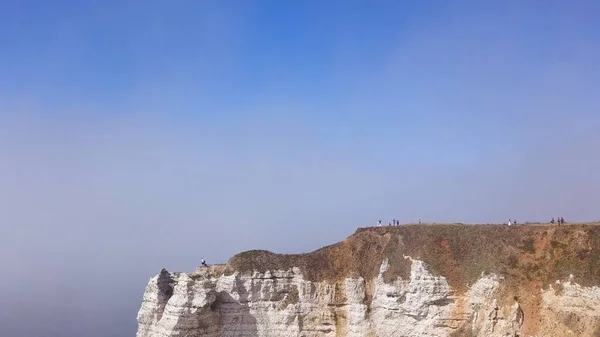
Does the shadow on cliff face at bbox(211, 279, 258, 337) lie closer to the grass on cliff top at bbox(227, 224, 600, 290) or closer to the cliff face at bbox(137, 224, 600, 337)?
the cliff face at bbox(137, 224, 600, 337)

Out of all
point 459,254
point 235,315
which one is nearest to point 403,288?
point 459,254

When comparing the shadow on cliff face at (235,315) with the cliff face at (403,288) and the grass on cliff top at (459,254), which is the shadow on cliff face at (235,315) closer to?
the cliff face at (403,288)

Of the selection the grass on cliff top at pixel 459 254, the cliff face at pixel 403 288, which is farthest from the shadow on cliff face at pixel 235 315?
the grass on cliff top at pixel 459 254

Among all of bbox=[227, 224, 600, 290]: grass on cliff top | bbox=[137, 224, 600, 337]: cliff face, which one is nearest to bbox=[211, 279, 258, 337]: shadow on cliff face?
bbox=[137, 224, 600, 337]: cliff face

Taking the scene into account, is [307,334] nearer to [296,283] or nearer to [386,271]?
[296,283]

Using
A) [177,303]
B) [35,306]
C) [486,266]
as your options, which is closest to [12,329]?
[35,306]
